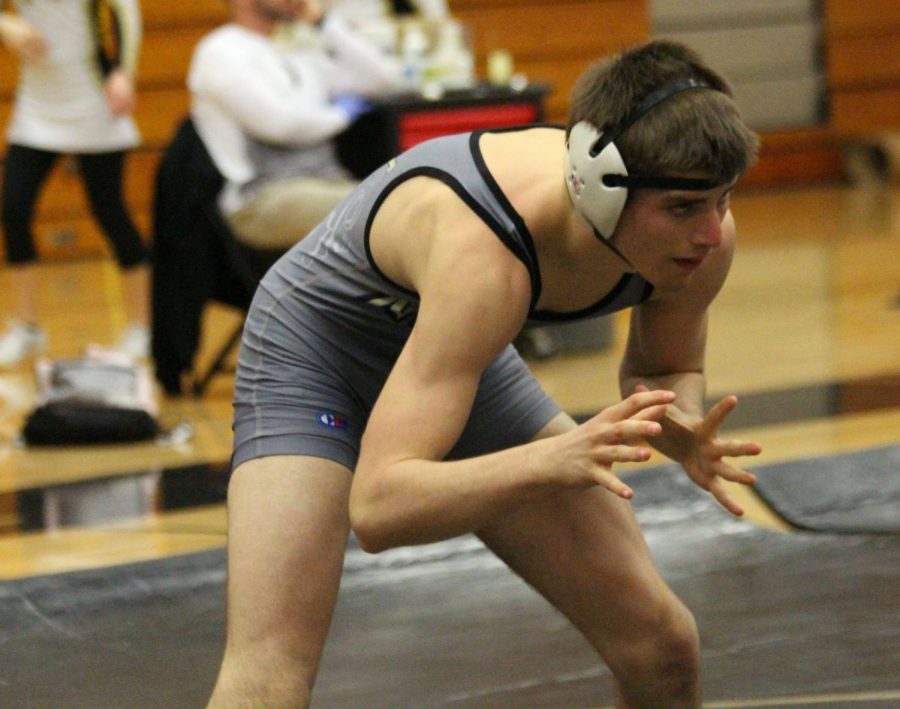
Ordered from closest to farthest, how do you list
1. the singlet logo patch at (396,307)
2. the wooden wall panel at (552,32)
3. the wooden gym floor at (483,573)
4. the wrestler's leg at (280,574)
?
the wrestler's leg at (280,574) < the singlet logo patch at (396,307) < the wooden gym floor at (483,573) < the wooden wall panel at (552,32)

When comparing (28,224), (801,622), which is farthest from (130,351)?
(801,622)

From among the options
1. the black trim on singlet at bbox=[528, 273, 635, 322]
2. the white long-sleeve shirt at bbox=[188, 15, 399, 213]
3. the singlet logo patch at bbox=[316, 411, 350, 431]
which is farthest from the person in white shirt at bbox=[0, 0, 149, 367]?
the black trim on singlet at bbox=[528, 273, 635, 322]

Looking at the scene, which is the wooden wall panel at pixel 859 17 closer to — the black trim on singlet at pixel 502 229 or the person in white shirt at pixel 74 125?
the person in white shirt at pixel 74 125

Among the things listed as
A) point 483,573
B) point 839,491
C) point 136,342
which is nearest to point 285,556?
point 483,573

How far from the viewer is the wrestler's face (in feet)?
5.40

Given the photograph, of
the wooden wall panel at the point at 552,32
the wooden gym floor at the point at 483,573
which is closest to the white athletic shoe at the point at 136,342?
the wooden gym floor at the point at 483,573

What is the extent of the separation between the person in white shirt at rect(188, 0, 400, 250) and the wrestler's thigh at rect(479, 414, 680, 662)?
99.1 inches

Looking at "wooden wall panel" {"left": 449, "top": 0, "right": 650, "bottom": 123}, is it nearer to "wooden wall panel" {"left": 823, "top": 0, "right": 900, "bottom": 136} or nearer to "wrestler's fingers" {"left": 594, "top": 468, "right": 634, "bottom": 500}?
"wooden wall panel" {"left": 823, "top": 0, "right": 900, "bottom": 136}

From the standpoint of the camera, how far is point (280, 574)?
176 centimetres

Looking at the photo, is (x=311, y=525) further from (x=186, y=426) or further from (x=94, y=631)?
(x=186, y=426)

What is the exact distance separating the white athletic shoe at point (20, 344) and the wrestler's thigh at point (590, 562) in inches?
143

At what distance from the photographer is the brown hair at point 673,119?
Result: 5.29 feet

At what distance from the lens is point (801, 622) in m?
2.74

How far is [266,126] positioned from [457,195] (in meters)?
2.92
